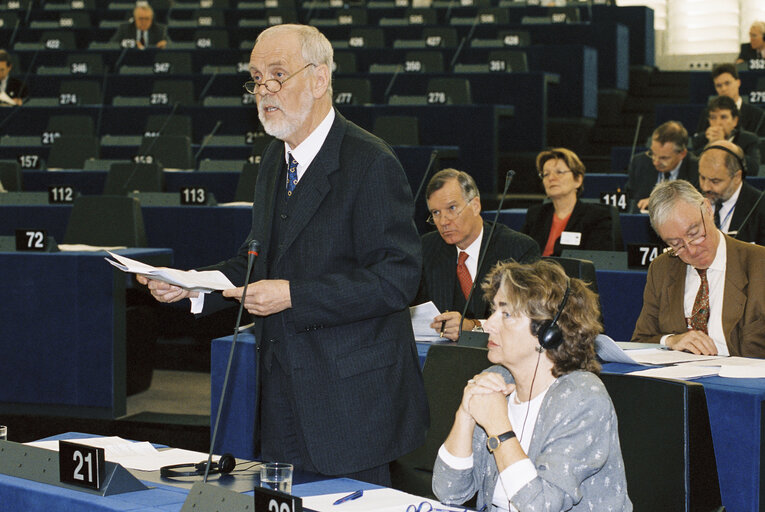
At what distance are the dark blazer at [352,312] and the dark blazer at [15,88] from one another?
7.70 meters

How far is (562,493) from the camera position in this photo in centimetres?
172

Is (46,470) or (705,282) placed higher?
(705,282)

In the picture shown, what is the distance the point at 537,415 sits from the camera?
1865 millimetres

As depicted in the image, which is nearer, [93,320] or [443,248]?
[443,248]

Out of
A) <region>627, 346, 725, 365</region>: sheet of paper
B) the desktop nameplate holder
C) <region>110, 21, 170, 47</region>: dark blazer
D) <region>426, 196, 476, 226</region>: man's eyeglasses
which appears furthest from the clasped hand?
<region>110, 21, 170, 47</region>: dark blazer

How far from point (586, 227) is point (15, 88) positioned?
6.05 meters

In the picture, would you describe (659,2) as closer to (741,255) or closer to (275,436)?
(741,255)

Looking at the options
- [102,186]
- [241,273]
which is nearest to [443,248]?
[241,273]

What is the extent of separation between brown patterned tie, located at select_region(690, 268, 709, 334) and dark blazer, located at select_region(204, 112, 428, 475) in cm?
139

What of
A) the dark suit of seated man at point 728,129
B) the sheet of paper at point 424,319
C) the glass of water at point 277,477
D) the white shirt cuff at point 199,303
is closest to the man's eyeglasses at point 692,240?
the sheet of paper at point 424,319

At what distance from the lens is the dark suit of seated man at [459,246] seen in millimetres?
3453

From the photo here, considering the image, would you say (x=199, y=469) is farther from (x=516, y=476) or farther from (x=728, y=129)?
(x=728, y=129)

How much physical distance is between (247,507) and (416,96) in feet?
23.1

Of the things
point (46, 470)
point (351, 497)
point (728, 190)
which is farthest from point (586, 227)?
point (46, 470)
